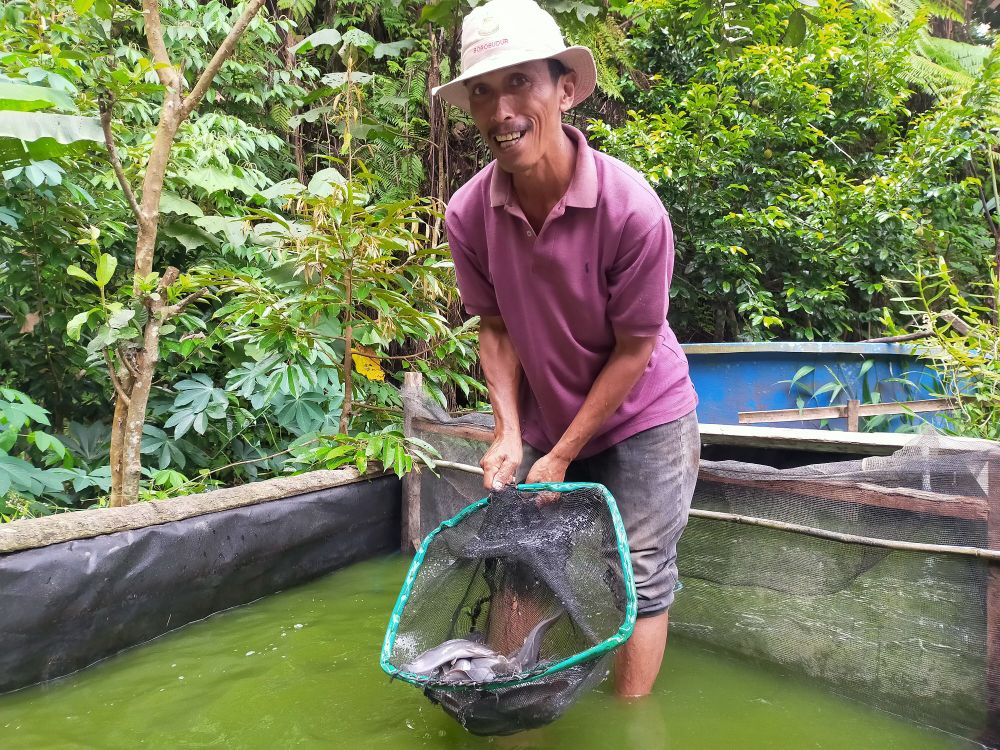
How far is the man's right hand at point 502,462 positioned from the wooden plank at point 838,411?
251 centimetres

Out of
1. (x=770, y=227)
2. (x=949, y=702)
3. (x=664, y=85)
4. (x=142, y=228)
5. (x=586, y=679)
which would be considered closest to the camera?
(x=586, y=679)

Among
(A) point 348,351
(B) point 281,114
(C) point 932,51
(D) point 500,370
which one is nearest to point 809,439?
(D) point 500,370

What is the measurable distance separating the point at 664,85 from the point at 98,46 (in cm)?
425

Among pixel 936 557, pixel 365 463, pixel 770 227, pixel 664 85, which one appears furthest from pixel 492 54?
pixel 664 85

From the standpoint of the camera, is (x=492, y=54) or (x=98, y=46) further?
(x=98, y=46)

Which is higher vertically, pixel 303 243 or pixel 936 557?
pixel 303 243

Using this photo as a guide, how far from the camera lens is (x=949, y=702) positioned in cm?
205

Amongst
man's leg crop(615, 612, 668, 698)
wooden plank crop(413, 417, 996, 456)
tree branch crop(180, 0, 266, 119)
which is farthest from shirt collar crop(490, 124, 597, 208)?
tree branch crop(180, 0, 266, 119)

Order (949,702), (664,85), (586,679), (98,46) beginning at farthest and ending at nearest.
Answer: (664,85) → (98,46) → (949,702) → (586,679)

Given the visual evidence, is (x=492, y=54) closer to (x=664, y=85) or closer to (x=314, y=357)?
(x=314, y=357)

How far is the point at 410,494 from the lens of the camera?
11.9ft

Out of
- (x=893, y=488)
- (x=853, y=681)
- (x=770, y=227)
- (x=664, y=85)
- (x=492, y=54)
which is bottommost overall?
(x=853, y=681)

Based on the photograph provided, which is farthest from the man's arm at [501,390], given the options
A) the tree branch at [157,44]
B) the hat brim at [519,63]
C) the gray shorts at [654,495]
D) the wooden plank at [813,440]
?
the tree branch at [157,44]

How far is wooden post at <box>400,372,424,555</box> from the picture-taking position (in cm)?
360
